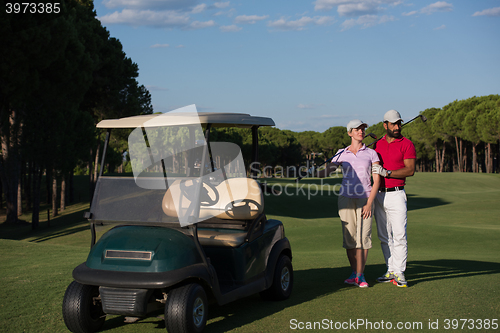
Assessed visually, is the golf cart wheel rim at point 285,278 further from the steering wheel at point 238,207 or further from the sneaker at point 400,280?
the sneaker at point 400,280

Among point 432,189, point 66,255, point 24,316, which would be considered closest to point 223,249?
point 24,316

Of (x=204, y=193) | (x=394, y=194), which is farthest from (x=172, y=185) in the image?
(x=394, y=194)

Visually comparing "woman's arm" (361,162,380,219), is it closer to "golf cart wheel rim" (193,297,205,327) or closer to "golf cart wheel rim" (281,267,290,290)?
"golf cart wheel rim" (281,267,290,290)

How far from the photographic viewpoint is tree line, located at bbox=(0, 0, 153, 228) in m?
19.2

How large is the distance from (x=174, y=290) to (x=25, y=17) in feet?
60.1

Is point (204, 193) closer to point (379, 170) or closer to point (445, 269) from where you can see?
point (379, 170)

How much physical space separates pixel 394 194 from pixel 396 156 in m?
0.51

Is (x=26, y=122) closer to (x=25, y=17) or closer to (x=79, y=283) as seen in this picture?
(x=25, y=17)

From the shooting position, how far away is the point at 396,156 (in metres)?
6.07

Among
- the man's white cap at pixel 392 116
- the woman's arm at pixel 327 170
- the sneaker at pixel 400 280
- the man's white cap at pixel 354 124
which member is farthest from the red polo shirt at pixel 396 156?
the sneaker at pixel 400 280

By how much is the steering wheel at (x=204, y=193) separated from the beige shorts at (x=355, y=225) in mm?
1976

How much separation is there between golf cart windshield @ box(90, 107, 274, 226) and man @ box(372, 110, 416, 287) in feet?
6.48

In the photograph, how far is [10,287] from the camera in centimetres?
595

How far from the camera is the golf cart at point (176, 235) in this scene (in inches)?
154
